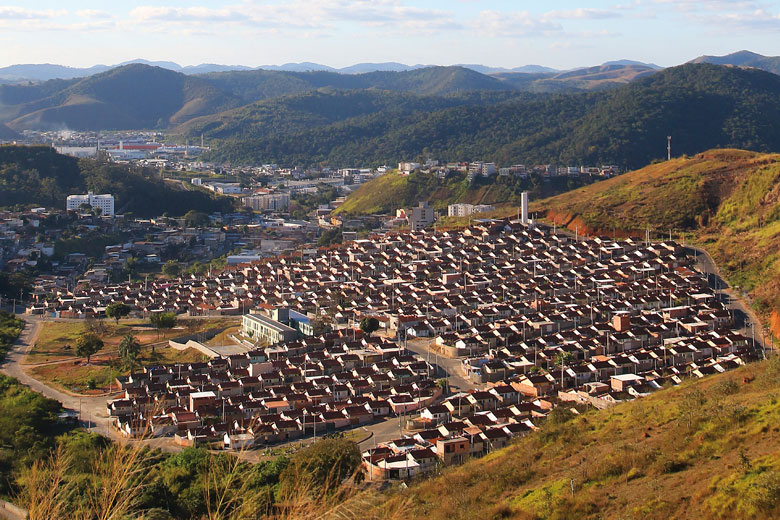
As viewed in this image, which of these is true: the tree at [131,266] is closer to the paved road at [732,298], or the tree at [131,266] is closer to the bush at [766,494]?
the paved road at [732,298]

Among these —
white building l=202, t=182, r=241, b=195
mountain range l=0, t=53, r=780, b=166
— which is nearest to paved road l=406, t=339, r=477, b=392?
white building l=202, t=182, r=241, b=195

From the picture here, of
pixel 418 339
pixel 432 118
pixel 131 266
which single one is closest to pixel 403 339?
pixel 418 339

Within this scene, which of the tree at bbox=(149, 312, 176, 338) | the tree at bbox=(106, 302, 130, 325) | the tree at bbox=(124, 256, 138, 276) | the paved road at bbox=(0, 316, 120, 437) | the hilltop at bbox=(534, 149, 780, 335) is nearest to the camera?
the paved road at bbox=(0, 316, 120, 437)

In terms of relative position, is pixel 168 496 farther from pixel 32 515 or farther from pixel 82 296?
pixel 82 296

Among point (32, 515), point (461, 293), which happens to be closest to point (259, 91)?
point (461, 293)

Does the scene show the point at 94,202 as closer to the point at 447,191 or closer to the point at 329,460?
the point at 447,191

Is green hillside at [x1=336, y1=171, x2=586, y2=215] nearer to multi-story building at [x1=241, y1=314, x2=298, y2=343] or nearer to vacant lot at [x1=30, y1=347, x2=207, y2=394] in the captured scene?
multi-story building at [x1=241, y1=314, x2=298, y2=343]
